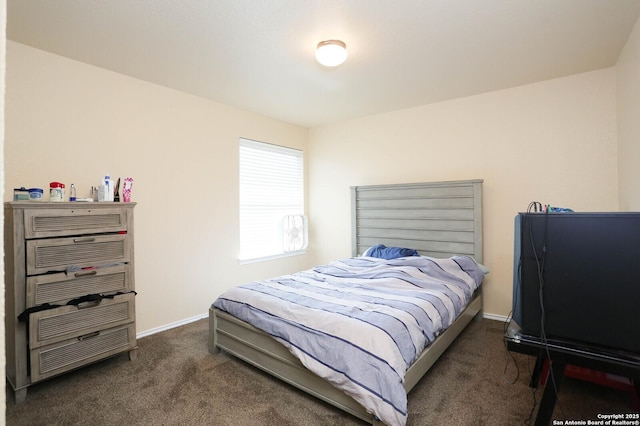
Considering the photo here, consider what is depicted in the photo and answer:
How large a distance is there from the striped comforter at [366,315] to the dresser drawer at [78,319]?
0.73 metres

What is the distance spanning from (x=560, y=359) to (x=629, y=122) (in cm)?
220

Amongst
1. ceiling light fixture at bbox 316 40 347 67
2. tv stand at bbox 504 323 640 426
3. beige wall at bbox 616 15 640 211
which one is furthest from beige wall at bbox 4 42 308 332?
beige wall at bbox 616 15 640 211

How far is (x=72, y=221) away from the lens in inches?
91.4

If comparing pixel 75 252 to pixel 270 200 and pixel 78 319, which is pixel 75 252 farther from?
pixel 270 200

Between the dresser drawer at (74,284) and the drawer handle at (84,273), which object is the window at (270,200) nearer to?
the dresser drawer at (74,284)

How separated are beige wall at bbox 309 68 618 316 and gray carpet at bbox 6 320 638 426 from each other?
1396 millimetres

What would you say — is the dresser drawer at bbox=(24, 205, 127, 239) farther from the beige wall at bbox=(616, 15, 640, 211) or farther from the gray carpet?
the beige wall at bbox=(616, 15, 640, 211)

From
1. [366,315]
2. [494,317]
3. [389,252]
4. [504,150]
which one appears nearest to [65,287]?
[366,315]

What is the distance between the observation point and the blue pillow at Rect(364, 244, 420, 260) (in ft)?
11.8

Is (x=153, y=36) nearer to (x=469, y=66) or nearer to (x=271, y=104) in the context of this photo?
(x=271, y=104)

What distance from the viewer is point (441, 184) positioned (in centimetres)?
372

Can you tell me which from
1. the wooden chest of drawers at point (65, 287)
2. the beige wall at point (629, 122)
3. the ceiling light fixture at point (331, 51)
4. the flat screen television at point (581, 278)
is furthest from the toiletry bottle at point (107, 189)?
the beige wall at point (629, 122)

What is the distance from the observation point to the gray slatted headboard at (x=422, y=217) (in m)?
3.55

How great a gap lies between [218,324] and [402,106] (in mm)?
3179
